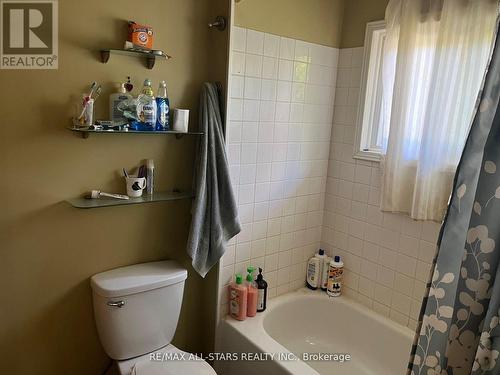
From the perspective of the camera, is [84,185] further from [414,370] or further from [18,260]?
[414,370]

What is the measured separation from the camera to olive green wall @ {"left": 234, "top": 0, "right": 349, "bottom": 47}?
1915mm

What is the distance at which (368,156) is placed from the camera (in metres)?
2.26

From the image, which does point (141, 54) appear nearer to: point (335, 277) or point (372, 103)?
point (372, 103)

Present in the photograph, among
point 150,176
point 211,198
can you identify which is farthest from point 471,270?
point 150,176

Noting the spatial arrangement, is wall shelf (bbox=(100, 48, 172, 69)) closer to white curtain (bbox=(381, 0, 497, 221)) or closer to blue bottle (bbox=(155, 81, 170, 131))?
blue bottle (bbox=(155, 81, 170, 131))

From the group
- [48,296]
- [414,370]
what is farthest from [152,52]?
[414,370]

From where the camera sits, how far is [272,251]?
7.54ft

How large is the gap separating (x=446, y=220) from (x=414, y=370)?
20.6 inches

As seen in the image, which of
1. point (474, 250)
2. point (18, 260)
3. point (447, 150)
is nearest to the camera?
point (474, 250)

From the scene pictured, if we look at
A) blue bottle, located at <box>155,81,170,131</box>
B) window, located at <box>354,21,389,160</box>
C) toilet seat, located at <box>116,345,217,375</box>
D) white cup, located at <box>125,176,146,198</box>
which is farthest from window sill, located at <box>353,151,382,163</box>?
toilet seat, located at <box>116,345,217,375</box>

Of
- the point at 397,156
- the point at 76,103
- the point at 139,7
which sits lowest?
the point at 397,156

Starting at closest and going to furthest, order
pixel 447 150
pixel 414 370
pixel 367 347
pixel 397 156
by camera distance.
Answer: pixel 414 370, pixel 447 150, pixel 397 156, pixel 367 347

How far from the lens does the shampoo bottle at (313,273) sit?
2.49 metres

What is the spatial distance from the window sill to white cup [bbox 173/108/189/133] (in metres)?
1.10
